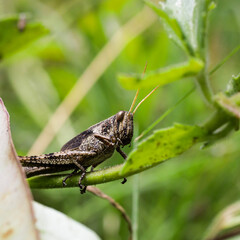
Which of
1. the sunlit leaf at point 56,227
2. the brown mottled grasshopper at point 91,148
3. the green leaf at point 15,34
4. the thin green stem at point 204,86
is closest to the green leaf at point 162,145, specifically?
the thin green stem at point 204,86

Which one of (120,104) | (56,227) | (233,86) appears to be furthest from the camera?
(120,104)

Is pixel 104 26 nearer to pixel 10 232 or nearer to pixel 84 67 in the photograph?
pixel 84 67

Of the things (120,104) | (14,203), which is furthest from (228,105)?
(120,104)

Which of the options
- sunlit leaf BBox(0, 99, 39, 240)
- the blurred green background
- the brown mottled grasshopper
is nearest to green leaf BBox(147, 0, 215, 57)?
sunlit leaf BBox(0, 99, 39, 240)

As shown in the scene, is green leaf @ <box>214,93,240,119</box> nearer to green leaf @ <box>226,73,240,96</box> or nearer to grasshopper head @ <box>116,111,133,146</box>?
green leaf @ <box>226,73,240,96</box>

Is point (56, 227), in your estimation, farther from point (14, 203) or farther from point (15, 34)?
point (15, 34)

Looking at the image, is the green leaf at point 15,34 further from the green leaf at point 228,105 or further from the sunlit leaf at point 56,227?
the green leaf at point 228,105
